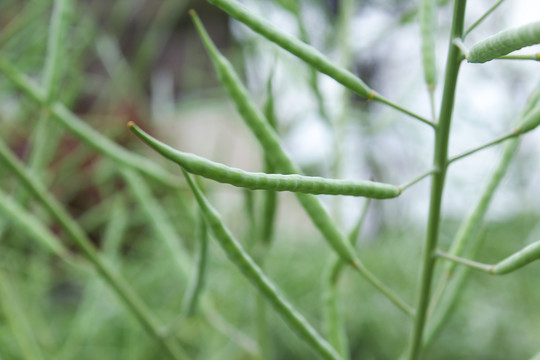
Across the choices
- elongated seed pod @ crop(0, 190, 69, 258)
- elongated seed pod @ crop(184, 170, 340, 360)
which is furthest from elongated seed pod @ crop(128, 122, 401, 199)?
elongated seed pod @ crop(0, 190, 69, 258)

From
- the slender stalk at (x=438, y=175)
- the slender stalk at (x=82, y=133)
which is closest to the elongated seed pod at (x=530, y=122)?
the slender stalk at (x=438, y=175)

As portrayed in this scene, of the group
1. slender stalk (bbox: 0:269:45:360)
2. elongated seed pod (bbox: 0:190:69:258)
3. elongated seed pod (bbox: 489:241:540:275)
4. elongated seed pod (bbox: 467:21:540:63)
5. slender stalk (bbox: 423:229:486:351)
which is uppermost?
elongated seed pod (bbox: 467:21:540:63)

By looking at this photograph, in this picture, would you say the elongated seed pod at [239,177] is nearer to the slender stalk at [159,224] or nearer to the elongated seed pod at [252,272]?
the elongated seed pod at [252,272]

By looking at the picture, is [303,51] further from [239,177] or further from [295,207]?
[295,207]

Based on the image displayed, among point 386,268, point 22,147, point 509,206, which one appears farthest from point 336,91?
point 22,147

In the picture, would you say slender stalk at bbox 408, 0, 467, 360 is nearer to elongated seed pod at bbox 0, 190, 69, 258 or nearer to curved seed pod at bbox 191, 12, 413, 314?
curved seed pod at bbox 191, 12, 413, 314
